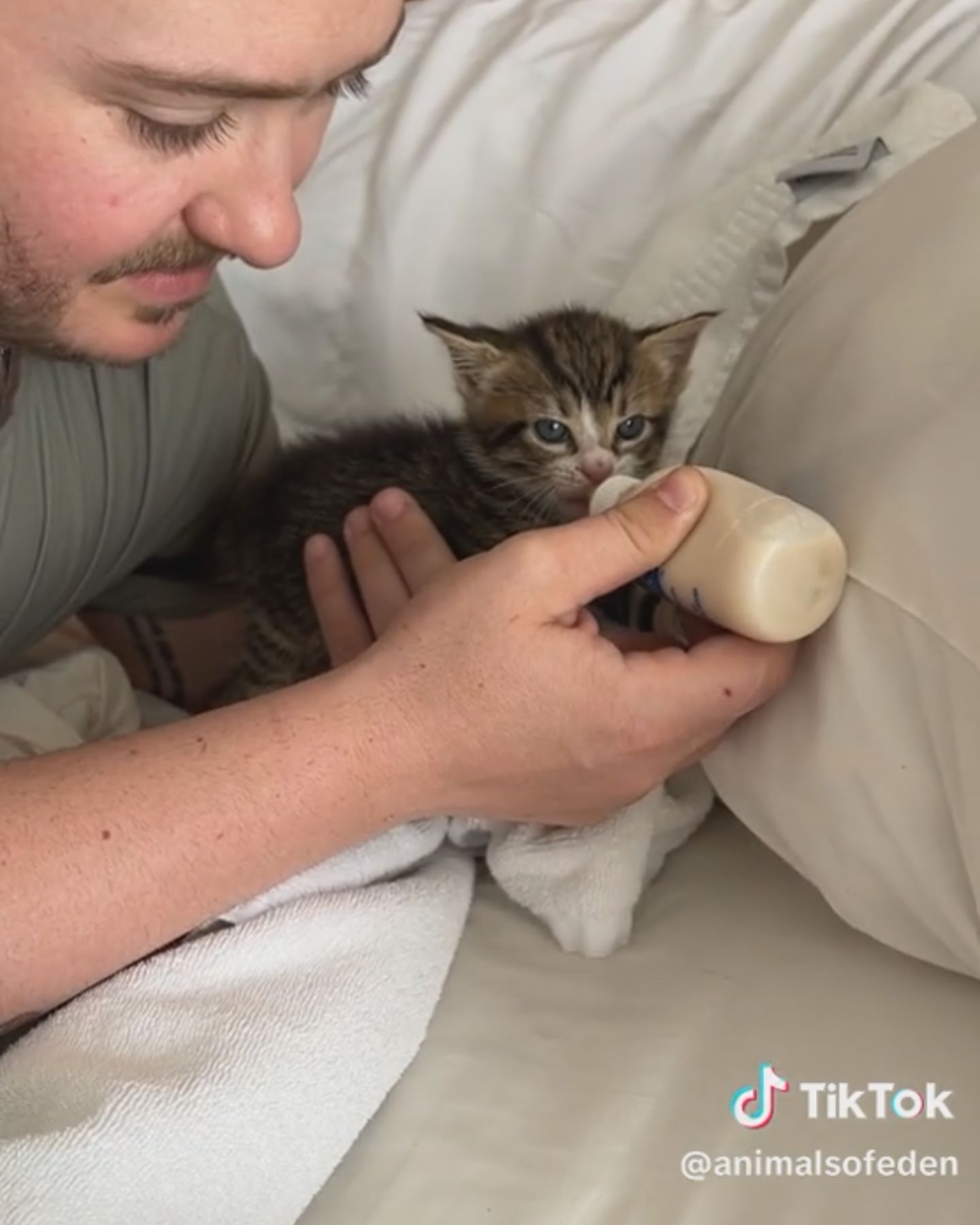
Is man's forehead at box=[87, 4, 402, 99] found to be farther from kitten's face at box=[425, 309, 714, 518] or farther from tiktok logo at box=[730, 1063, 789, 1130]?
tiktok logo at box=[730, 1063, 789, 1130]

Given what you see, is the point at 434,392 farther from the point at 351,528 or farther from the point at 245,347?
the point at 351,528

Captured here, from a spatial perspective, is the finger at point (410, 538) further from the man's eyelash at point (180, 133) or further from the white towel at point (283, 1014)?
the man's eyelash at point (180, 133)

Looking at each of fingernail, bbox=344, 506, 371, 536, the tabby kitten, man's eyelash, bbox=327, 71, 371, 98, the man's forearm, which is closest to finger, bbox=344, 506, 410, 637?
fingernail, bbox=344, 506, 371, 536

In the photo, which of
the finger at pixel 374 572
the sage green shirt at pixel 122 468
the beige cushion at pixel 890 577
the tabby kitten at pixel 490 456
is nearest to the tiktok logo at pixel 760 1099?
the beige cushion at pixel 890 577

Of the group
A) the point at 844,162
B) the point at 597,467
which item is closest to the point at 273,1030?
the point at 597,467

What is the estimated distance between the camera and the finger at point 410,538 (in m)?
1.10

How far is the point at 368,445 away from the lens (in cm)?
133

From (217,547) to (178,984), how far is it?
63 cm

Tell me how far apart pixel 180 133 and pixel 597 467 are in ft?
1.76

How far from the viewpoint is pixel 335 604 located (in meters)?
1.16

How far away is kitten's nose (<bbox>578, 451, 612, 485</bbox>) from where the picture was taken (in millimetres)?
1303

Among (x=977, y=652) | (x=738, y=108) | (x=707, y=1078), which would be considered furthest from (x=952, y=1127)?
(x=738, y=108)

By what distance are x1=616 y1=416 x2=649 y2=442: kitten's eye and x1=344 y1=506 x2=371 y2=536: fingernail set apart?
29cm

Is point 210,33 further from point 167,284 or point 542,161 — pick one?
point 542,161
